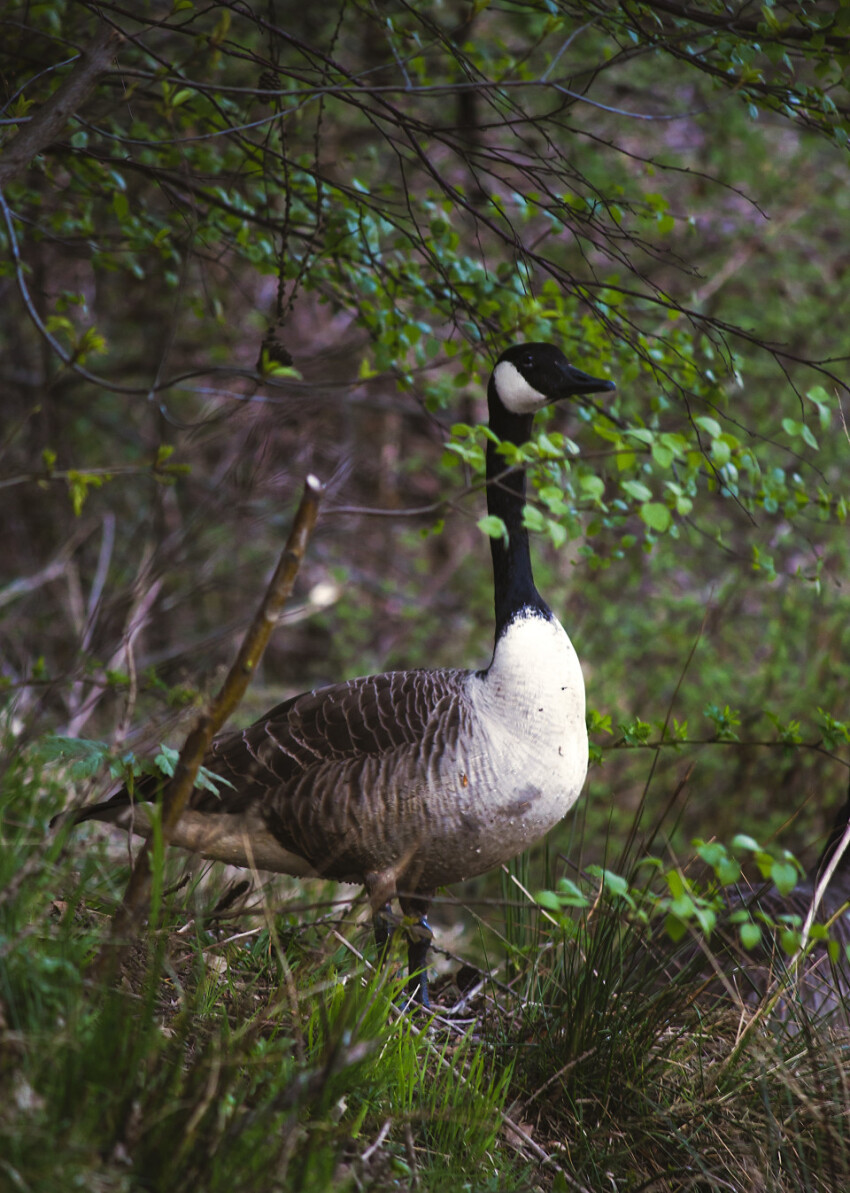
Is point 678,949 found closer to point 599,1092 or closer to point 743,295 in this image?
point 599,1092

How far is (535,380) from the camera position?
12.8 ft

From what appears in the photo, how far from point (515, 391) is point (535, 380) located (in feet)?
0.41

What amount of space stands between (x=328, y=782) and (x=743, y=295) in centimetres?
934

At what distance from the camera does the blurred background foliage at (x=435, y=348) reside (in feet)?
10.2

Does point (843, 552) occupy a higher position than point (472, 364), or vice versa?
point (472, 364)

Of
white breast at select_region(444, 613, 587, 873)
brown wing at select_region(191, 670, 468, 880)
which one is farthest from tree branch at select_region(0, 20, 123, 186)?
white breast at select_region(444, 613, 587, 873)

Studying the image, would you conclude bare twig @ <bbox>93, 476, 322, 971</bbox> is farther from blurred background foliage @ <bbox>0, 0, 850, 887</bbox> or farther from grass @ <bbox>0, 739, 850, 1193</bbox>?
grass @ <bbox>0, 739, 850, 1193</bbox>

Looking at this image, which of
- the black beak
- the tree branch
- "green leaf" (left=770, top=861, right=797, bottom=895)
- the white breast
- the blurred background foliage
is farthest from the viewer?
the black beak

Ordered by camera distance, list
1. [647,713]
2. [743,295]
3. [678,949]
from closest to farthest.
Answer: [678,949] < [647,713] < [743,295]

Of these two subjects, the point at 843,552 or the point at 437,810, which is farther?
the point at 843,552

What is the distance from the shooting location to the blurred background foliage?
3123 mm

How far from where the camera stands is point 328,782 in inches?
143

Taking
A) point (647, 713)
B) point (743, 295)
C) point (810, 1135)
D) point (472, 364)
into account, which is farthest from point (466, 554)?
point (810, 1135)

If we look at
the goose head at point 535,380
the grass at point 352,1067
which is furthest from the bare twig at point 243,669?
the goose head at point 535,380
